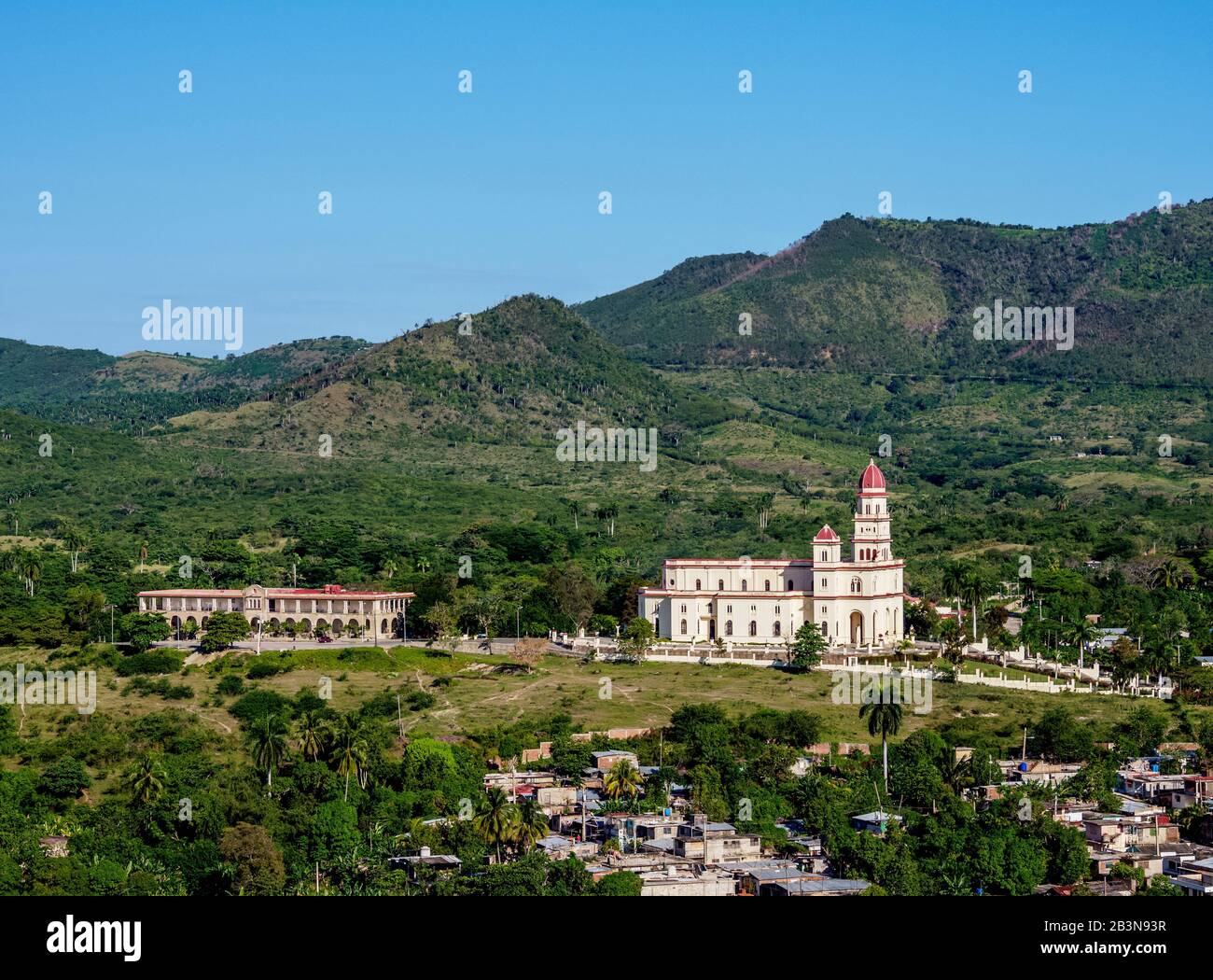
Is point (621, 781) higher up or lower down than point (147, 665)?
lower down

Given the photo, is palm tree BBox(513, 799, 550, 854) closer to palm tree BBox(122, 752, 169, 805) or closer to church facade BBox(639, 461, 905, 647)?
palm tree BBox(122, 752, 169, 805)

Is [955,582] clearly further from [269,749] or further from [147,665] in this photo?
[269,749]

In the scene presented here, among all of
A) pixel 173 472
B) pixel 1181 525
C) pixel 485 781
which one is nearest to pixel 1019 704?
pixel 485 781

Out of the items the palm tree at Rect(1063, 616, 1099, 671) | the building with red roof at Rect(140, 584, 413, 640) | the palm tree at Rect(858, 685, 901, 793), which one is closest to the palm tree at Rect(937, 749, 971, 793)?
the palm tree at Rect(858, 685, 901, 793)

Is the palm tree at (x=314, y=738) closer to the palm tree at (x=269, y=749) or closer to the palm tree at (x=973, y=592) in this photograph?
the palm tree at (x=269, y=749)

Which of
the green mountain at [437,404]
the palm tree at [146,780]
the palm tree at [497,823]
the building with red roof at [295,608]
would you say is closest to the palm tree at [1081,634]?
the building with red roof at [295,608]

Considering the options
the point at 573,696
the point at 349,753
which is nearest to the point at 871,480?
the point at 573,696
